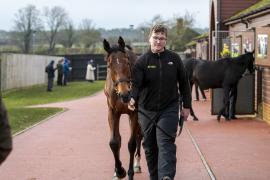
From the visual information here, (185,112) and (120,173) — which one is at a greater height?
(185,112)

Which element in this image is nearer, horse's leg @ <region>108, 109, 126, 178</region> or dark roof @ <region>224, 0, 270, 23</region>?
Result: horse's leg @ <region>108, 109, 126, 178</region>

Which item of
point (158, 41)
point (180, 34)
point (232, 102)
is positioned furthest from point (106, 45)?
point (180, 34)

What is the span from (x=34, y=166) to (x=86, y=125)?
5.95 meters

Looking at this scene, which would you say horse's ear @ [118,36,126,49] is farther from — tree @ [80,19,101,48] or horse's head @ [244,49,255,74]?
tree @ [80,19,101,48]

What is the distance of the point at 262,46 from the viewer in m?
14.1

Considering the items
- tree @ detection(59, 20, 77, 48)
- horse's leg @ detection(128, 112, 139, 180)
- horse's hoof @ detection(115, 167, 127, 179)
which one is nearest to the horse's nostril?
horse's leg @ detection(128, 112, 139, 180)

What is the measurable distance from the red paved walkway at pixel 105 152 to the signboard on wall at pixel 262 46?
150cm

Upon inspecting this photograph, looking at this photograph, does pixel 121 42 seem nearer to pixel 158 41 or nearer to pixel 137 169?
pixel 158 41

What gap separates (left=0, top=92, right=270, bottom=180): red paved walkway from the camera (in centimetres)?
826

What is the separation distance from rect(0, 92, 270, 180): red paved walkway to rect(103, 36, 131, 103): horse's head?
1609 millimetres

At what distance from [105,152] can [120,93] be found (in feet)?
11.7

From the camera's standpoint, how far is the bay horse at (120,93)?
22.6ft

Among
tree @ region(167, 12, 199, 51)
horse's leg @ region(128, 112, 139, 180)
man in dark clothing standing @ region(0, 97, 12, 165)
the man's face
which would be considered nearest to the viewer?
man in dark clothing standing @ region(0, 97, 12, 165)

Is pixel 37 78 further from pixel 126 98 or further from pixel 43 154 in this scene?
pixel 126 98
